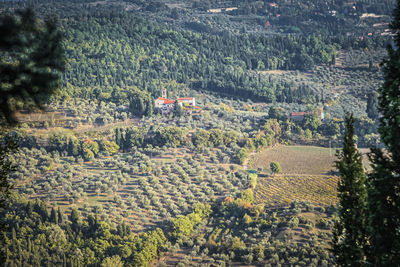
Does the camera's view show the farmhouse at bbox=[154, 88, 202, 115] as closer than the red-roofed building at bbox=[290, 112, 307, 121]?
No

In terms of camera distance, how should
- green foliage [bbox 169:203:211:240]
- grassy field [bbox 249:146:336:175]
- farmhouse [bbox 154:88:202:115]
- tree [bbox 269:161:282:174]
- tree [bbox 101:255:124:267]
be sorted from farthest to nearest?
farmhouse [bbox 154:88:202:115] < grassy field [bbox 249:146:336:175] < tree [bbox 269:161:282:174] < green foliage [bbox 169:203:211:240] < tree [bbox 101:255:124:267]

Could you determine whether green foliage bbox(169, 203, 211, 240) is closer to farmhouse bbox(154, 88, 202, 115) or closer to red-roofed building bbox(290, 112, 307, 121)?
red-roofed building bbox(290, 112, 307, 121)

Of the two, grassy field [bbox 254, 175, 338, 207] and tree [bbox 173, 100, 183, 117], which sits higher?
tree [bbox 173, 100, 183, 117]

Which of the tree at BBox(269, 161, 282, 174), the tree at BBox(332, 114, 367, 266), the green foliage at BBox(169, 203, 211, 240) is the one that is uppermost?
the tree at BBox(332, 114, 367, 266)

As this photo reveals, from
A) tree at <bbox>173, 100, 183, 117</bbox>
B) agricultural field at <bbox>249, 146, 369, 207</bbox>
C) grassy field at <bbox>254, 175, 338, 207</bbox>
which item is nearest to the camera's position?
grassy field at <bbox>254, 175, 338, 207</bbox>

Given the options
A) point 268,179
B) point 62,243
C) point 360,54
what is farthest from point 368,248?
point 360,54

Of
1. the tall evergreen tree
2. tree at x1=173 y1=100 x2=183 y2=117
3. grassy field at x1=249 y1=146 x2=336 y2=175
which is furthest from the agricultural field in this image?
the tall evergreen tree
